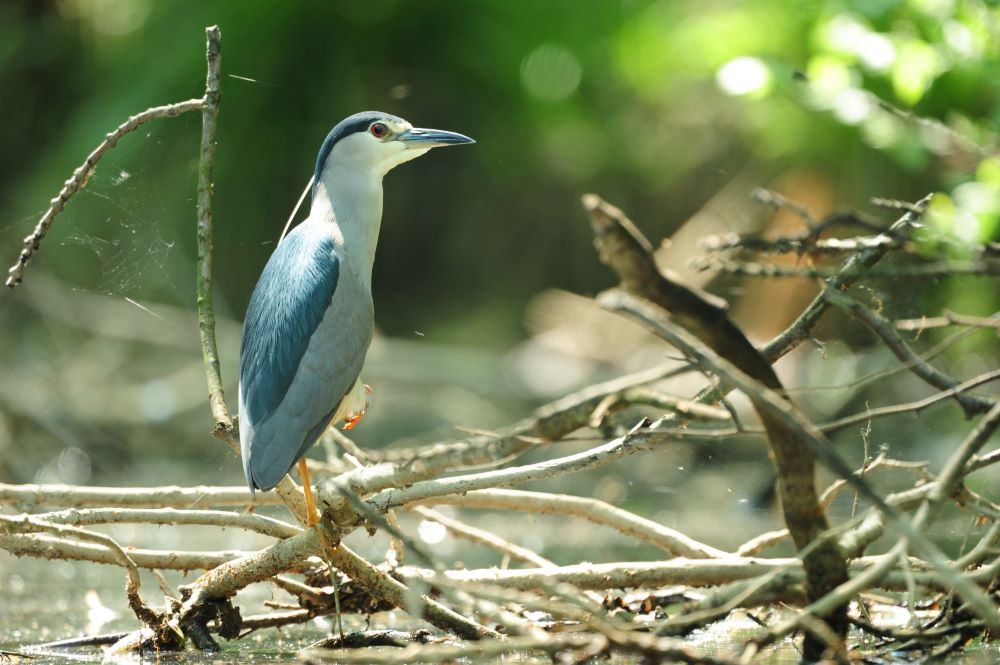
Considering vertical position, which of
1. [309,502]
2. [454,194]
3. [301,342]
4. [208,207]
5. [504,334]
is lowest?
[309,502]

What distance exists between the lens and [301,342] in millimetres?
3047

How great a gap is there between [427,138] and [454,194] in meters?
5.71

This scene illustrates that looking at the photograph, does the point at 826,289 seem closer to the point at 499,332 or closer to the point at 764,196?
the point at 764,196

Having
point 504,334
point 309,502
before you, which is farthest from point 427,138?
point 504,334

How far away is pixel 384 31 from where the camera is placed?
9.06 m

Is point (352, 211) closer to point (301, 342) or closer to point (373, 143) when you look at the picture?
point (373, 143)

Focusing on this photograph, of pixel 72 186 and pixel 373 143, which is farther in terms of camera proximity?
pixel 373 143

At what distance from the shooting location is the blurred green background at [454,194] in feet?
19.5

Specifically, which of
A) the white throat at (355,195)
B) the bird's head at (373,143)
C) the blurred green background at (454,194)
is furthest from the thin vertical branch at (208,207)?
the blurred green background at (454,194)

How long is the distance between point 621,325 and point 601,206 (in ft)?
16.9

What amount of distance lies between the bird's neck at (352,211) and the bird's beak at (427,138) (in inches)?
5.5

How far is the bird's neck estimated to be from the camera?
3.26 meters

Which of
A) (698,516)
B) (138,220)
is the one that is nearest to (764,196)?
(138,220)

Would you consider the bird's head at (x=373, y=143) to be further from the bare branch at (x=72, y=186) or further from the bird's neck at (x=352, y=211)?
the bare branch at (x=72, y=186)
